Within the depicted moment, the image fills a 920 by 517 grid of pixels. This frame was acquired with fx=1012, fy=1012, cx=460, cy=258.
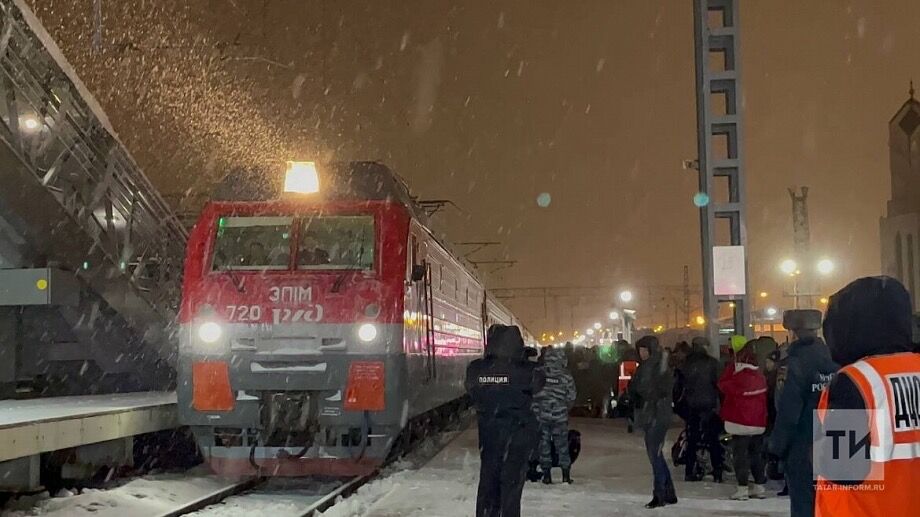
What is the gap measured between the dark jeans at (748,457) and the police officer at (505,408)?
2.85m

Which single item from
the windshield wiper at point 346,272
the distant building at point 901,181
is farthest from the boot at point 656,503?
the distant building at point 901,181

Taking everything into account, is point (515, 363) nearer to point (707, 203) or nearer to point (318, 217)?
point (318, 217)

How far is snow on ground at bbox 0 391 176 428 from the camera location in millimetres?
8836

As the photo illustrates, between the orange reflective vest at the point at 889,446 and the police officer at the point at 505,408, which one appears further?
the police officer at the point at 505,408

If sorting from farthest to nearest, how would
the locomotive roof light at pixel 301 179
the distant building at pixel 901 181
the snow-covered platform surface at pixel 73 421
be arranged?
the distant building at pixel 901 181 → the locomotive roof light at pixel 301 179 → the snow-covered platform surface at pixel 73 421

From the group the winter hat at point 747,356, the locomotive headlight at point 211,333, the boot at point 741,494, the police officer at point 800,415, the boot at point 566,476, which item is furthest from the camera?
the boot at point 566,476

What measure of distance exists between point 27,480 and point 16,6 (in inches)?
193

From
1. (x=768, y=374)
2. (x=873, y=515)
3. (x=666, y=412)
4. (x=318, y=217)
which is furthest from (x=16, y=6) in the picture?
(x=873, y=515)

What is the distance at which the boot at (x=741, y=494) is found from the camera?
9.38 m

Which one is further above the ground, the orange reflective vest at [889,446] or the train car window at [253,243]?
the train car window at [253,243]

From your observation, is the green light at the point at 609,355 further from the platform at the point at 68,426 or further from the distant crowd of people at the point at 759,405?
the platform at the point at 68,426

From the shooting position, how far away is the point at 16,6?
10539mm

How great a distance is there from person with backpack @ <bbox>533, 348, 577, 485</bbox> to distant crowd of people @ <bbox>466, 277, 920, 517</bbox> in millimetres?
10

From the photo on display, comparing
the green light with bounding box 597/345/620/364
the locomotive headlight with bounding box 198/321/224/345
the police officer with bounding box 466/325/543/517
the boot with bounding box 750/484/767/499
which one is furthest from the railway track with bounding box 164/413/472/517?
the green light with bounding box 597/345/620/364
